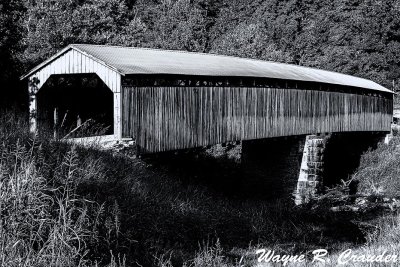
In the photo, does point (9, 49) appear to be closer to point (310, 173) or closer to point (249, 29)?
point (310, 173)

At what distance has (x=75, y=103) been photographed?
578 inches

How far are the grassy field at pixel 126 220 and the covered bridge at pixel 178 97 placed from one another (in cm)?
126

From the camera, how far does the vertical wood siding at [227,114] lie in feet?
37.4

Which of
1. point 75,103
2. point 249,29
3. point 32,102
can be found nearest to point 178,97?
point 32,102

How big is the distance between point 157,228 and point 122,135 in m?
3.82

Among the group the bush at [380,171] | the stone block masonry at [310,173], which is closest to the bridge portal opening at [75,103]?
the stone block masonry at [310,173]

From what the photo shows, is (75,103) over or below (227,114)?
over

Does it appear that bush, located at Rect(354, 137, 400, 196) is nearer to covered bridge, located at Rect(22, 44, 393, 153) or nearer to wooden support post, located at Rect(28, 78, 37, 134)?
covered bridge, located at Rect(22, 44, 393, 153)

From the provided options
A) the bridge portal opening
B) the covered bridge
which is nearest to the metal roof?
the covered bridge

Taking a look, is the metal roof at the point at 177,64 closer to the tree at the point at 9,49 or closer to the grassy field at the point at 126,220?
the tree at the point at 9,49

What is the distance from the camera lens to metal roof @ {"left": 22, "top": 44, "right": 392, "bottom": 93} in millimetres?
11352

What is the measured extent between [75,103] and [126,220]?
8.39 m

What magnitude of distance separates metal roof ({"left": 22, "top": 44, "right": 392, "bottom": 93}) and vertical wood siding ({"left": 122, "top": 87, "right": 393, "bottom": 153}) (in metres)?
0.48

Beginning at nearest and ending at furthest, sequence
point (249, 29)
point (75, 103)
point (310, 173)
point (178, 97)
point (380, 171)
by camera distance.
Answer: point (178, 97) → point (75, 103) → point (310, 173) → point (380, 171) → point (249, 29)
